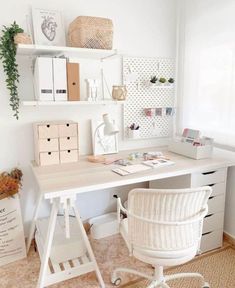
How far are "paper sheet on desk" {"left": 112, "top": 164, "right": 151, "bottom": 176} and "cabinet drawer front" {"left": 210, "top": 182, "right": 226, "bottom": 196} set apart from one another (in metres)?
0.58

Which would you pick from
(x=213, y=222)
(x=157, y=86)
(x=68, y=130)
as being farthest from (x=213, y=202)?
(x=68, y=130)

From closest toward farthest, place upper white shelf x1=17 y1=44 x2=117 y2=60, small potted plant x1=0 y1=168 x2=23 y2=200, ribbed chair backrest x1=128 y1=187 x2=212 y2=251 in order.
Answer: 1. ribbed chair backrest x1=128 y1=187 x2=212 y2=251
2. upper white shelf x1=17 y1=44 x2=117 y2=60
3. small potted plant x1=0 y1=168 x2=23 y2=200

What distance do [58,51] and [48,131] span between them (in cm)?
58

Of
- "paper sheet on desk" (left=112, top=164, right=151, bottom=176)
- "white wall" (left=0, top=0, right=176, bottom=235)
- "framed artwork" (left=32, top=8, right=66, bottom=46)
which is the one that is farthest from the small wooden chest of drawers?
"framed artwork" (left=32, top=8, right=66, bottom=46)

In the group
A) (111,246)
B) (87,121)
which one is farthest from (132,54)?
(111,246)

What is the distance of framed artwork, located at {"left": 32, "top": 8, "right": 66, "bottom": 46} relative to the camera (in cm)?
193

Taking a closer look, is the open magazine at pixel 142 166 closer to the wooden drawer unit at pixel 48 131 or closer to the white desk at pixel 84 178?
the white desk at pixel 84 178

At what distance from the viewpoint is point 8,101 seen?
1967 millimetres

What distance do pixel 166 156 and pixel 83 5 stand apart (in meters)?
1.42

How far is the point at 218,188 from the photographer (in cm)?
205

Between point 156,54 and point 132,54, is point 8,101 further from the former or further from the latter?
point 156,54

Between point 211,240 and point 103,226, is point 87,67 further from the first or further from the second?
point 211,240

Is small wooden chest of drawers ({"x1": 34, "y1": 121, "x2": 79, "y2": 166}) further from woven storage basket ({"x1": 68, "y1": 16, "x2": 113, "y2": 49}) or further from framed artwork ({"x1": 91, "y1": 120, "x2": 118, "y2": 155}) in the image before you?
woven storage basket ({"x1": 68, "y1": 16, "x2": 113, "y2": 49})

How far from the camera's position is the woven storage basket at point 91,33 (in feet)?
6.04
